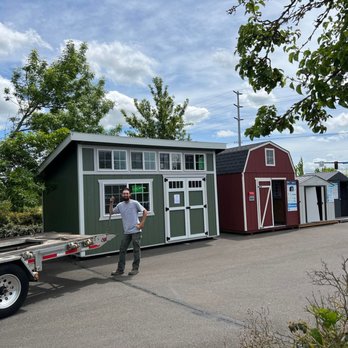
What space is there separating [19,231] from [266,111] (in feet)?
41.7

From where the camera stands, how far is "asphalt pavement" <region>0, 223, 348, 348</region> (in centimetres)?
495

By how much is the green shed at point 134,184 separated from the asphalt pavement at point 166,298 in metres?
1.29

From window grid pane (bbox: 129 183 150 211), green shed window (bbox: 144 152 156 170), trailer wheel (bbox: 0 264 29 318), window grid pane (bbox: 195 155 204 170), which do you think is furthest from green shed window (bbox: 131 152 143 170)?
trailer wheel (bbox: 0 264 29 318)

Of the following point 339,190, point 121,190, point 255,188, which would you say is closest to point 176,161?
point 121,190

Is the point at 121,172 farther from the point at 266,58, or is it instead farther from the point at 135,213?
the point at 266,58

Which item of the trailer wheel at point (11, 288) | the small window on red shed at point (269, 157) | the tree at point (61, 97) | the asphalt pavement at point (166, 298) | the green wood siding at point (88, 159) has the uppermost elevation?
the tree at point (61, 97)

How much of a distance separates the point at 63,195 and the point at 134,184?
87.0 inches

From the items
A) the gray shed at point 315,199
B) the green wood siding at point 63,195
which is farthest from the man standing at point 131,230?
the gray shed at point 315,199

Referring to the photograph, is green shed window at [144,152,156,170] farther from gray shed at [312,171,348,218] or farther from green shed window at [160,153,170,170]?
gray shed at [312,171,348,218]

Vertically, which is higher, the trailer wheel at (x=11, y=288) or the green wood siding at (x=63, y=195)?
the green wood siding at (x=63, y=195)

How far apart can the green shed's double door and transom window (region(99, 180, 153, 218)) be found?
720mm

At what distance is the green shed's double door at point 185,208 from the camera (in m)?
12.8

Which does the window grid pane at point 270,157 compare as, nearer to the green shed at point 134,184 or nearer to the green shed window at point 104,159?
the green shed at point 134,184

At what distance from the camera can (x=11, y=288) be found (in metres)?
6.14
